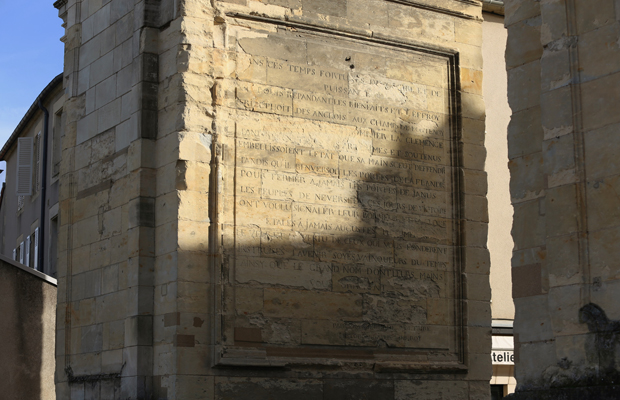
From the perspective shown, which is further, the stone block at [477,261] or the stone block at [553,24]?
the stone block at [477,261]

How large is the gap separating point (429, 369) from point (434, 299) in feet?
2.84

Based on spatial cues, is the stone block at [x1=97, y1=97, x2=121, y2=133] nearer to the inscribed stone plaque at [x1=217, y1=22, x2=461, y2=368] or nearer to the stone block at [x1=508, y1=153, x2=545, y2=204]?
the inscribed stone plaque at [x1=217, y1=22, x2=461, y2=368]

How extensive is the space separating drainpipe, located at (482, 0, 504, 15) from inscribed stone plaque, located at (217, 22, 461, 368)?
6.71m

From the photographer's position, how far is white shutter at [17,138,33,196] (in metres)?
24.0

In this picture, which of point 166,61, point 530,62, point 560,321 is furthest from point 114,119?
point 560,321

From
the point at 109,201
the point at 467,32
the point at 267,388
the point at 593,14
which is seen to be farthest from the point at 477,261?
the point at 593,14

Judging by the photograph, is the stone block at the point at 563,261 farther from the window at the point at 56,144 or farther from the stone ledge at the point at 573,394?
the window at the point at 56,144

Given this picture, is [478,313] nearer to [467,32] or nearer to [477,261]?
[477,261]

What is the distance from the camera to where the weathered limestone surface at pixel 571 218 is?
6.36m

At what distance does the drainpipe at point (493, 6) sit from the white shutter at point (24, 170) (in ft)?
39.8

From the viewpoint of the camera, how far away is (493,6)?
1873cm

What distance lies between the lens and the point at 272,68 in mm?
11188

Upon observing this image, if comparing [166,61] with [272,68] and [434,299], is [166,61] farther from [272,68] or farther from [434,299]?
[434,299]

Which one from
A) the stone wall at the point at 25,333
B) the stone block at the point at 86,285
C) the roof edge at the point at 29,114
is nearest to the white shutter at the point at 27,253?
the roof edge at the point at 29,114
